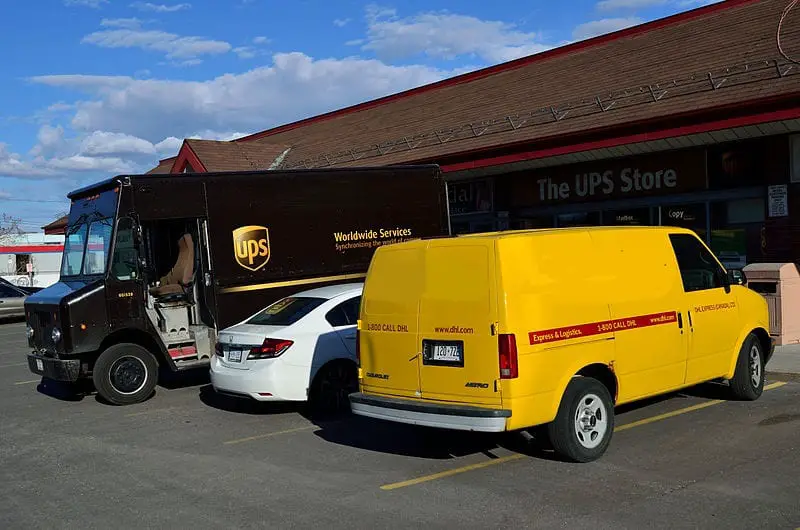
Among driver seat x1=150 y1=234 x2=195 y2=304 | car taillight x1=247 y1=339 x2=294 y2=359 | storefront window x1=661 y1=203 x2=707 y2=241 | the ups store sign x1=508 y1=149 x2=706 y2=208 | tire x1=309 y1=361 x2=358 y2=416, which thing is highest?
the ups store sign x1=508 y1=149 x2=706 y2=208

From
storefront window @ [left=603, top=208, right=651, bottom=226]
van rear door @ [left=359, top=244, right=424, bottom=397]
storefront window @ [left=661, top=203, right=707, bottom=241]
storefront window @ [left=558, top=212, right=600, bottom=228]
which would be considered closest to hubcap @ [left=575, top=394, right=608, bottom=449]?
van rear door @ [left=359, top=244, right=424, bottom=397]

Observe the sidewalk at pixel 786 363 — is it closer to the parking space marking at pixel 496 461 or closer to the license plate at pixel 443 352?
the parking space marking at pixel 496 461

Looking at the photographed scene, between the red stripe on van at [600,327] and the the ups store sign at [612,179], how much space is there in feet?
29.0

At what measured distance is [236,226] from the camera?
41.5ft

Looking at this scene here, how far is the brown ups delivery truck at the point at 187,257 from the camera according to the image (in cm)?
1156

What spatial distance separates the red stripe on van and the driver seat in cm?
699

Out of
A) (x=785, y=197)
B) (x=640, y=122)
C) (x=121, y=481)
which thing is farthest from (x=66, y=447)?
(x=785, y=197)

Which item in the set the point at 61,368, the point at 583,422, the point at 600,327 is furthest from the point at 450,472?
the point at 61,368

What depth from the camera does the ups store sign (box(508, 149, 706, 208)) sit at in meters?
16.4

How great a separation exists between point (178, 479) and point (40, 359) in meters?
5.33

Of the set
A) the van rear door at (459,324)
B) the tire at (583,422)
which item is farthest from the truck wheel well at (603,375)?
the van rear door at (459,324)

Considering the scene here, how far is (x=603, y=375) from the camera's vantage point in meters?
7.66

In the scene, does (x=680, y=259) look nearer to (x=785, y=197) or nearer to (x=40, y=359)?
(x=785, y=197)

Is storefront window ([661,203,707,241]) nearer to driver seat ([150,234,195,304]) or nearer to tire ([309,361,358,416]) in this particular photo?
tire ([309,361,358,416])
